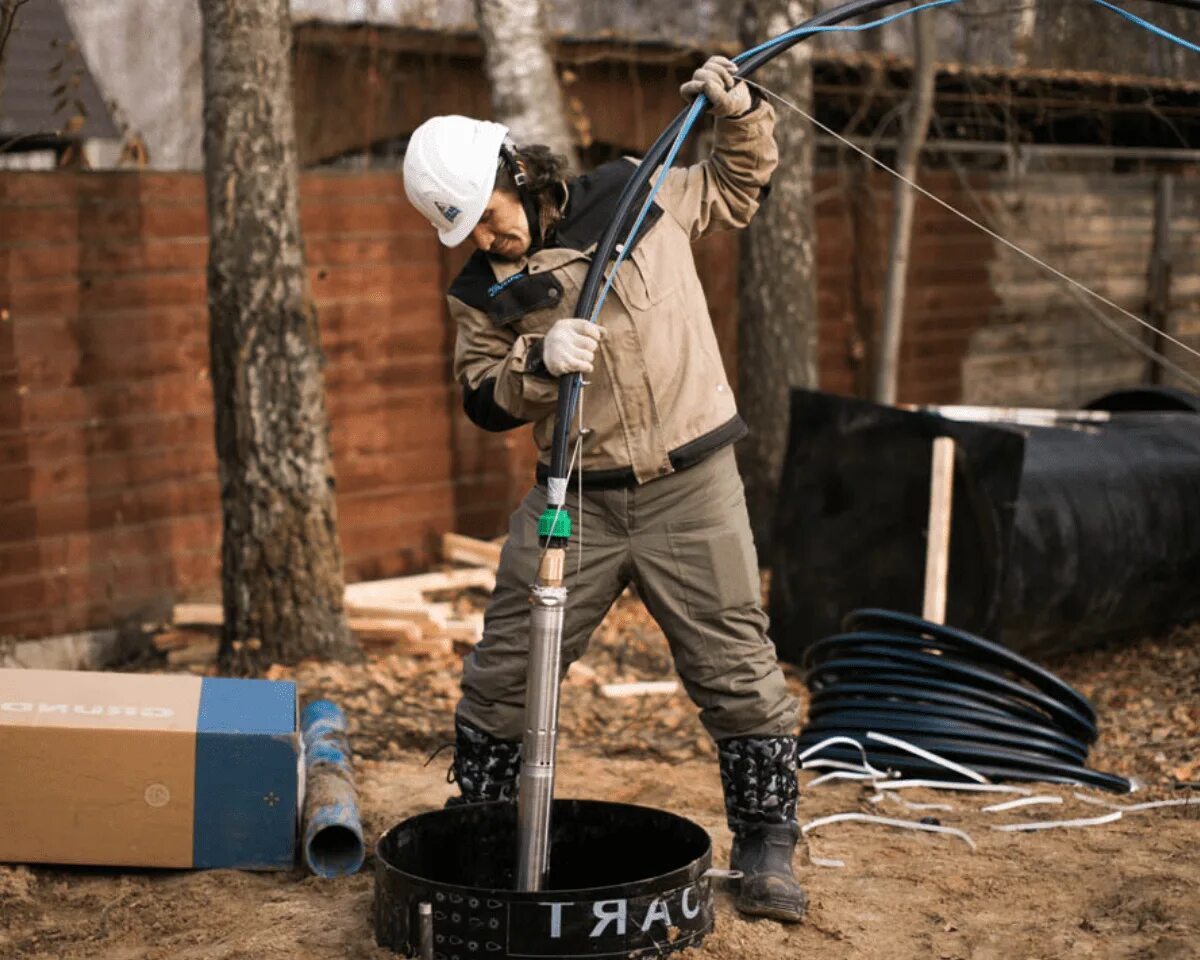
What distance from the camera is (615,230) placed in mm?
3775

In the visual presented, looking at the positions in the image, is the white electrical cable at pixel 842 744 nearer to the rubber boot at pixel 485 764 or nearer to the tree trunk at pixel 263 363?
the rubber boot at pixel 485 764

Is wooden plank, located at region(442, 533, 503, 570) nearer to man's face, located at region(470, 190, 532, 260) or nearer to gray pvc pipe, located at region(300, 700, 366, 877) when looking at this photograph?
gray pvc pipe, located at region(300, 700, 366, 877)

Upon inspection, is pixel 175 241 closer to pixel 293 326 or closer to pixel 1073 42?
pixel 293 326

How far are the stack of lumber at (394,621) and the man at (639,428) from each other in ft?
9.67

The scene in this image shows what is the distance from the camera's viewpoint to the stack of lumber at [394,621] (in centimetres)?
754

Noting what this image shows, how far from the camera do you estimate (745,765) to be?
4184 mm

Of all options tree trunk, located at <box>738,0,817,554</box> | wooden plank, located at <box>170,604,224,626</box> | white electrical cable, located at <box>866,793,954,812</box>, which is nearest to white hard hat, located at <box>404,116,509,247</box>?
white electrical cable, located at <box>866,793,954,812</box>

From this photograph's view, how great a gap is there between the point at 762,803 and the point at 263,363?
3.44m

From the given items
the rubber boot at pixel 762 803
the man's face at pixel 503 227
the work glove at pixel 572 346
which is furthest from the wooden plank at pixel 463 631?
the work glove at pixel 572 346

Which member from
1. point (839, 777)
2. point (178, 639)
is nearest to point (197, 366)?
point (178, 639)

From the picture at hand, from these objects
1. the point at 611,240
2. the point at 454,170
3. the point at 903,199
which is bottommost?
the point at 611,240

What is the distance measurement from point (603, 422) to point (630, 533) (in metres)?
0.29

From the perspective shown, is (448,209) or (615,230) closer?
(615,230)

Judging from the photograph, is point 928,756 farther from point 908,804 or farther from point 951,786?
point 908,804
